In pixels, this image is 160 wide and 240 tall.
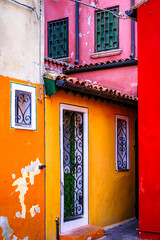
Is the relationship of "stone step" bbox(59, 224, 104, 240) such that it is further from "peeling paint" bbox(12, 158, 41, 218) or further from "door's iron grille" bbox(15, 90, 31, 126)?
"door's iron grille" bbox(15, 90, 31, 126)

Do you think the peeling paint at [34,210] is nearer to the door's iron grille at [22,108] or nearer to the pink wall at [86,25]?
the door's iron grille at [22,108]

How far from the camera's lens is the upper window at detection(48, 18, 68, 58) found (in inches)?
555

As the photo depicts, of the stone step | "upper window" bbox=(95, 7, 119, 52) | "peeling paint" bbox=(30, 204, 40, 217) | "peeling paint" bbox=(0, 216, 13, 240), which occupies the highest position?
"upper window" bbox=(95, 7, 119, 52)

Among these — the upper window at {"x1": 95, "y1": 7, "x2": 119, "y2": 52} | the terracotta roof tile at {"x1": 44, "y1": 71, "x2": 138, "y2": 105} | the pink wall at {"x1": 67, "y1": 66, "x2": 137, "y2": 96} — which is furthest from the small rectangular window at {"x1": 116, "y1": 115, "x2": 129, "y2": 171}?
the upper window at {"x1": 95, "y1": 7, "x2": 119, "y2": 52}

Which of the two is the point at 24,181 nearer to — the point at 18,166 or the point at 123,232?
the point at 18,166

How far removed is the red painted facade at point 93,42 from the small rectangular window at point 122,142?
3.29 feet

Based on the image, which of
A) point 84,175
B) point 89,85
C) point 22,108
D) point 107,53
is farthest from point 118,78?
point 22,108

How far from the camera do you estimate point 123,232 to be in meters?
9.60

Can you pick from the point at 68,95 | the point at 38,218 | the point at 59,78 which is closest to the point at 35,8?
the point at 59,78

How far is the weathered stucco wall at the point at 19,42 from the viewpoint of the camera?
7.07 meters

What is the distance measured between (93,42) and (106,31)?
1.93 ft

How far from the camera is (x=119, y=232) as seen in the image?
9.60 m

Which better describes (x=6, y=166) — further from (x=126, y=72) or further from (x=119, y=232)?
(x=126, y=72)

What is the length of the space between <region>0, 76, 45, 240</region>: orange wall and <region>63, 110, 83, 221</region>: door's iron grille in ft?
3.89
